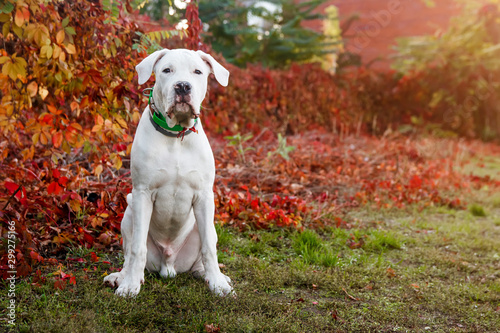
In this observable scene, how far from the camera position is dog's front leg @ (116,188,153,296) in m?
2.62

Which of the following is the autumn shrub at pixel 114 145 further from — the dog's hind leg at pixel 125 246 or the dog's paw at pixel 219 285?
the dog's paw at pixel 219 285

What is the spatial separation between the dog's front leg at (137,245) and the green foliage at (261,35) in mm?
9052

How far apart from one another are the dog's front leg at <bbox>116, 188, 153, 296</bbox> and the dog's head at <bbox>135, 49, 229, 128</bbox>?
512 mm

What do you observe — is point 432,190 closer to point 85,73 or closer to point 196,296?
point 196,296

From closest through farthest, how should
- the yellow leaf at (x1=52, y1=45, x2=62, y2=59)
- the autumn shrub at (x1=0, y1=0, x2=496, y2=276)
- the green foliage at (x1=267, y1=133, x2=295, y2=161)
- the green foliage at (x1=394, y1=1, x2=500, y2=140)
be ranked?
1. the yellow leaf at (x1=52, y1=45, x2=62, y2=59)
2. the autumn shrub at (x1=0, y1=0, x2=496, y2=276)
3. the green foliage at (x1=267, y1=133, x2=295, y2=161)
4. the green foliage at (x1=394, y1=1, x2=500, y2=140)

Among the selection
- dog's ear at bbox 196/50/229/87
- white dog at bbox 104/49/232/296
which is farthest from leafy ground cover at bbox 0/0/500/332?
dog's ear at bbox 196/50/229/87

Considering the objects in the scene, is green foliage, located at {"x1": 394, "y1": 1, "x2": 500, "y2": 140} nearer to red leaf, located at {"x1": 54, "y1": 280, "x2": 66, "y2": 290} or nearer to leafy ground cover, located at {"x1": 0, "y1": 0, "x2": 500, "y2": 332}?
leafy ground cover, located at {"x1": 0, "y1": 0, "x2": 500, "y2": 332}

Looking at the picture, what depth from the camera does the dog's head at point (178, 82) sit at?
248cm

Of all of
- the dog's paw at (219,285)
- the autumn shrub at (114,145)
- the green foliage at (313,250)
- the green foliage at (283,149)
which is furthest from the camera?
the green foliage at (283,149)

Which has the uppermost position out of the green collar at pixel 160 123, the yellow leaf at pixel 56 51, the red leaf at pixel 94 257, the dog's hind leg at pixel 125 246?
the yellow leaf at pixel 56 51

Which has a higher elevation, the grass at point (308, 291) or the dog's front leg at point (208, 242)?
the dog's front leg at point (208, 242)

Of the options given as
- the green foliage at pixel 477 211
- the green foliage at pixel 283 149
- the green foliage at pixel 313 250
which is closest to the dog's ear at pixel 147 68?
the green foliage at pixel 313 250

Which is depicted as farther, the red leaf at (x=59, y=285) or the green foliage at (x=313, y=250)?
the green foliage at (x=313, y=250)

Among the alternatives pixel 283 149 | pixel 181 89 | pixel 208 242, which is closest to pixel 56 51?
pixel 181 89
